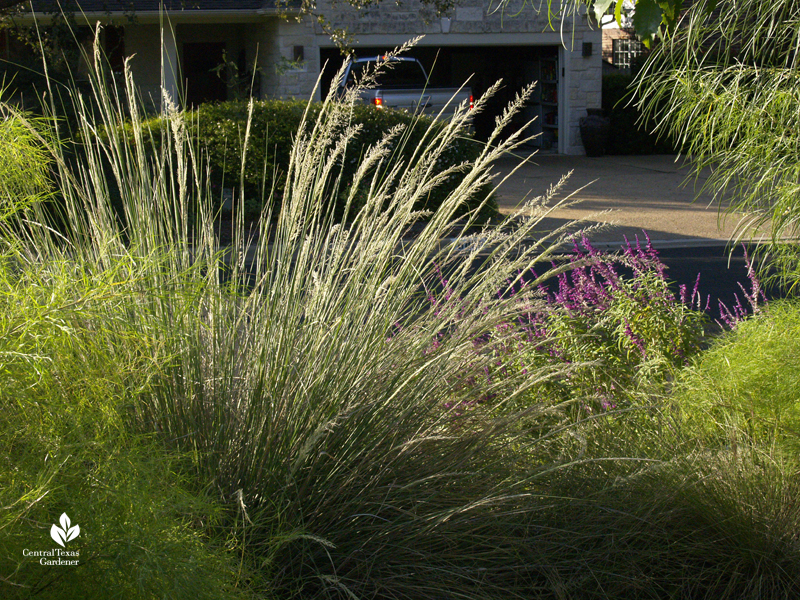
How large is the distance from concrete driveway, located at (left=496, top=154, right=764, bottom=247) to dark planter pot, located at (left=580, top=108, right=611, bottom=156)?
328 millimetres

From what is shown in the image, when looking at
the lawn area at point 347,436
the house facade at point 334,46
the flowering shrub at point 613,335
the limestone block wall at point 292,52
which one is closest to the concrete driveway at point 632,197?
the house facade at point 334,46

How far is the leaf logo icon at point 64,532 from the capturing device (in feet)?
5.18

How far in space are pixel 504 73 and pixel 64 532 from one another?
24.4 meters

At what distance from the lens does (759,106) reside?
348 cm

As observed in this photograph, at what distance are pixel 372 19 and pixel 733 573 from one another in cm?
1778

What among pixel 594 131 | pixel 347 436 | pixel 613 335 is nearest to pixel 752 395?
pixel 613 335

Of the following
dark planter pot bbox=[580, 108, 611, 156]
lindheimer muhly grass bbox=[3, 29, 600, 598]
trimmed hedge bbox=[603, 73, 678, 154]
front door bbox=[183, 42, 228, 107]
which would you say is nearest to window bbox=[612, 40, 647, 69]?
trimmed hedge bbox=[603, 73, 678, 154]

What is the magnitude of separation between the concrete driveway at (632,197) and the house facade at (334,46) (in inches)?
88.0

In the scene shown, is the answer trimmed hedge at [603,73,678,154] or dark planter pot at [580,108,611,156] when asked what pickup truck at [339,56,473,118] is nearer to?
dark planter pot at [580,108,611,156]

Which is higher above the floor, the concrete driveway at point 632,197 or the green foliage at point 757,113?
the green foliage at point 757,113

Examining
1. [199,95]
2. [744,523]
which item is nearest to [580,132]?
[199,95]

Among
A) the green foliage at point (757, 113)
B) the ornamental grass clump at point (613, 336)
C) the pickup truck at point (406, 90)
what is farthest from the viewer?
the pickup truck at point (406, 90)

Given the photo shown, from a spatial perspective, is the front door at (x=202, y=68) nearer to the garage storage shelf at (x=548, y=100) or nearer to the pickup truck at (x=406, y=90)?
the pickup truck at (x=406, y=90)

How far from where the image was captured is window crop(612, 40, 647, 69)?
83.9ft
